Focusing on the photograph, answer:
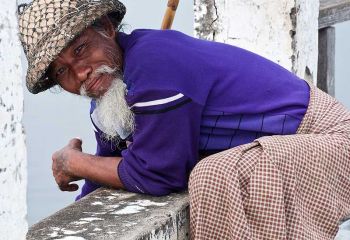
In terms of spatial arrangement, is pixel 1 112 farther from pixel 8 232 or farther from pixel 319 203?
pixel 319 203

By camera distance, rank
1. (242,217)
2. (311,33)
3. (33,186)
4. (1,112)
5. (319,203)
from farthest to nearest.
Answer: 1. (33,186)
2. (311,33)
3. (319,203)
4. (242,217)
5. (1,112)

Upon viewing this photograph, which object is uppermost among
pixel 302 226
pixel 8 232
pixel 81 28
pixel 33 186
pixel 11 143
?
pixel 81 28

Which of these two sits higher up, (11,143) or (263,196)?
(11,143)

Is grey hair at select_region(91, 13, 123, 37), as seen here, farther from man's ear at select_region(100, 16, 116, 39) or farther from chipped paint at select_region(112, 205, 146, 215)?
chipped paint at select_region(112, 205, 146, 215)

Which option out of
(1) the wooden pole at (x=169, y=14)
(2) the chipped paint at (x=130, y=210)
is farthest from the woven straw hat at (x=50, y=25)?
(1) the wooden pole at (x=169, y=14)

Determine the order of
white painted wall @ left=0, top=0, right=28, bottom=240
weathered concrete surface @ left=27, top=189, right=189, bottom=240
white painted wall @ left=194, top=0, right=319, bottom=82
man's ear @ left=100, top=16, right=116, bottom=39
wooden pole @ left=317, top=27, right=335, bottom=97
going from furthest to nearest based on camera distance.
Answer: wooden pole @ left=317, top=27, right=335, bottom=97
white painted wall @ left=194, top=0, right=319, bottom=82
man's ear @ left=100, top=16, right=116, bottom=39
weathered concrete surface @ left=27, top=189, right=189, bottom=240
white painted wall @ left=0, top=0, right=28, bottom=240

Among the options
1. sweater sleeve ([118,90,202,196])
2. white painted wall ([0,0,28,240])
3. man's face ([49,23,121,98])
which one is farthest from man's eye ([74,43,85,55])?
white painted wall ([0,0,28,240])

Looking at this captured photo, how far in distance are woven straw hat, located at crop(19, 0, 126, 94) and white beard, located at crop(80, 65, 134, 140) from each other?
19 cm

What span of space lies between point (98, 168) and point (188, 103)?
1.57ft

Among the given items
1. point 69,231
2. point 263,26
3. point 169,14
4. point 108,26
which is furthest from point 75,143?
point 263,26

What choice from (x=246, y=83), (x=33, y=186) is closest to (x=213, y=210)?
(x=246, y=83)

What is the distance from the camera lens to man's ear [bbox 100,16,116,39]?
127 inches

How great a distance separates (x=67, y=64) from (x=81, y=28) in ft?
0.54

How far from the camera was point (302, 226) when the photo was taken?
9.54 feet
